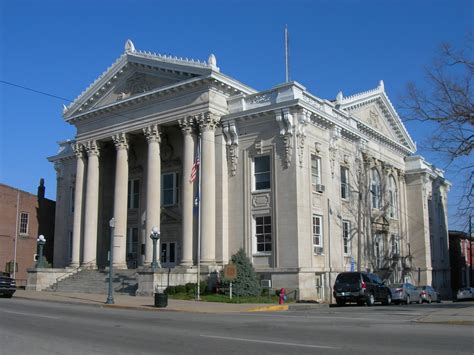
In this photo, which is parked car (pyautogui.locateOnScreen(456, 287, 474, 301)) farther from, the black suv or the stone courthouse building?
the black suv

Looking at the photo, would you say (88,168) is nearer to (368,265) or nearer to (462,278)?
(368,265)

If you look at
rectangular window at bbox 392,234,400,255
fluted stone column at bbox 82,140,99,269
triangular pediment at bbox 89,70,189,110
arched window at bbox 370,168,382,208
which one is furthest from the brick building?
rectangular window at bbox 392,234,400,255

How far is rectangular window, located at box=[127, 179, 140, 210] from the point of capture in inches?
1671

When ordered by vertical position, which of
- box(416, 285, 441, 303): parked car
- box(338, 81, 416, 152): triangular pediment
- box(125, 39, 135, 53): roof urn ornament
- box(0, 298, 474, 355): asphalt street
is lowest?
box(416, 285, 441, 303): parked car

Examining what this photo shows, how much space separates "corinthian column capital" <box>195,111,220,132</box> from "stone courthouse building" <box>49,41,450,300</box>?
0.07 m

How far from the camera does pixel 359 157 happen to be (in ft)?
137

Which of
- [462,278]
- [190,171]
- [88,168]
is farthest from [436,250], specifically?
[88,168]

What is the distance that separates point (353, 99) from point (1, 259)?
114 feet

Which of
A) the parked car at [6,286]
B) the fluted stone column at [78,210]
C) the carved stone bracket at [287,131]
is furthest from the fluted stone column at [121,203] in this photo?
the carved stone bracket at [287,131]

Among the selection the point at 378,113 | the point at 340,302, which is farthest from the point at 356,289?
the point at 378,113

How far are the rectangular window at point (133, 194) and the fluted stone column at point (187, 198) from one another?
712 cm

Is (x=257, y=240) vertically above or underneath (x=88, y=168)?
underneath

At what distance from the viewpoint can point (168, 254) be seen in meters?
38.6

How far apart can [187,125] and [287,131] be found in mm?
7096
